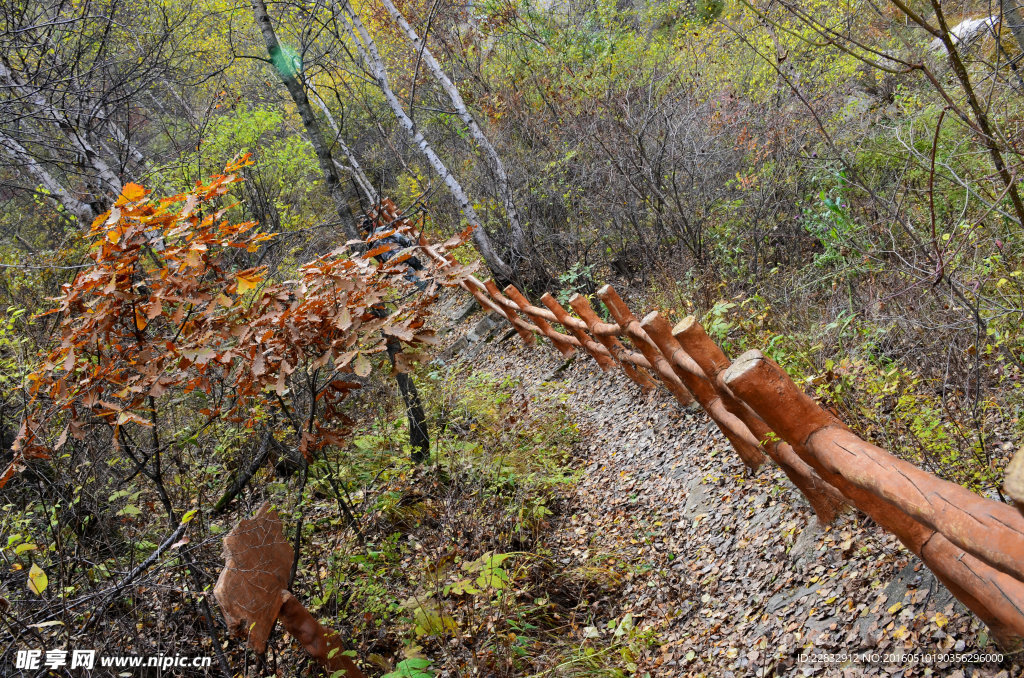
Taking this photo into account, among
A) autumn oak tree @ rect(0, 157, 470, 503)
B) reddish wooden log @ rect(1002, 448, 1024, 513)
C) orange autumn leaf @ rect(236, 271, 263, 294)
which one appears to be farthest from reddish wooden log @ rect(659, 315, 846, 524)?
orange autumn leaf @ rect(236, 271, 263, 294)

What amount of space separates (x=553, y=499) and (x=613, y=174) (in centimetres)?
408

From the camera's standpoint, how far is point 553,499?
14.1 ft

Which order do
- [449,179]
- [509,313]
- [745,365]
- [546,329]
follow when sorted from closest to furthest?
[745,365]
[546,329]
[509,313]
[449,179]

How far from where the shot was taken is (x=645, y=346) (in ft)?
12.3

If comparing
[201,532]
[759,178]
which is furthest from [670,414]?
[201,532]

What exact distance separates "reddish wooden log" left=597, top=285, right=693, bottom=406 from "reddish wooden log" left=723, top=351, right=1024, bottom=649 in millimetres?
1713

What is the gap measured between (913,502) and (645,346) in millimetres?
2396

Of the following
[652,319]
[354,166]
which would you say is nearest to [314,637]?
[652,319]

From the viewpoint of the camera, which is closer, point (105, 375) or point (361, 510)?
point (105, 375)

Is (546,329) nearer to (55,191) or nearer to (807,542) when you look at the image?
(807,542)

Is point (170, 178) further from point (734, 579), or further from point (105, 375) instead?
point (734, 579)

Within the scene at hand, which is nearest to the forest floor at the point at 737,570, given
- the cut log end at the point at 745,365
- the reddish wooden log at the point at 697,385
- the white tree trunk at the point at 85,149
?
the reddish wooden log at the point at 697,385

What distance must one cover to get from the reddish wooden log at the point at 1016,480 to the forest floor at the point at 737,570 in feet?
3.77

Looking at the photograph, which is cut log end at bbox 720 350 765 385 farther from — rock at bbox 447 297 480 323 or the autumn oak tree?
rock at bbox 447 297 480 323
